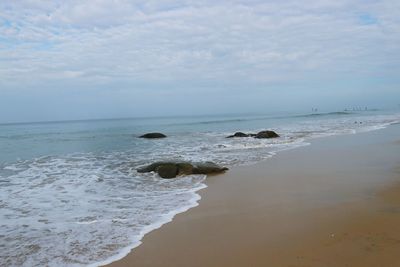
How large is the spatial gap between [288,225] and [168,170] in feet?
22.6

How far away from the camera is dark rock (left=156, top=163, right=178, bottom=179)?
42.1 feet

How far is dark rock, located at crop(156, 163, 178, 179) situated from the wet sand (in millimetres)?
1852

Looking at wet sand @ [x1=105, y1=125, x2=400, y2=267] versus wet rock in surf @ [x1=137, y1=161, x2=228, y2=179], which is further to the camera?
wet rock in surf @ [x1=137, y1=161, x2=228, y2=179]

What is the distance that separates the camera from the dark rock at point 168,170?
12.8 metres

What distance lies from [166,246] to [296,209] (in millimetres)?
3044

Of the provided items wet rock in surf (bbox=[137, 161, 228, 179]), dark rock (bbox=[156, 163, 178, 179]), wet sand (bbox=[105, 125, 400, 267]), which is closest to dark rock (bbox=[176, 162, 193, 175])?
wet rock in surf (bbox=[137, 161, 228, 179])

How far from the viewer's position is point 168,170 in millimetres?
12961

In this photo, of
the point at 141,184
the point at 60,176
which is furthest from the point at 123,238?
the point at 60,176

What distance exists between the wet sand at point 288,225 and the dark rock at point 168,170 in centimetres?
185

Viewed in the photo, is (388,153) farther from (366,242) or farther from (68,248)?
(68,248)

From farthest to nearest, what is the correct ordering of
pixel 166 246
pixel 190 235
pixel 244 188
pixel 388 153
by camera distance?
1. pixel 388 153
2. pixel 244 188
3. pixel 190 235
4. pixel 166 246

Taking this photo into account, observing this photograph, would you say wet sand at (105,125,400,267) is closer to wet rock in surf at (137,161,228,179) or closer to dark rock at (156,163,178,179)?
wet rock in surf at (137,161,228,179)

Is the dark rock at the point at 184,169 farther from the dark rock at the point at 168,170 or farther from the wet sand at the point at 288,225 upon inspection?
the wet sand at the point at 288,225

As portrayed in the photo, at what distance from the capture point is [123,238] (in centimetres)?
649
